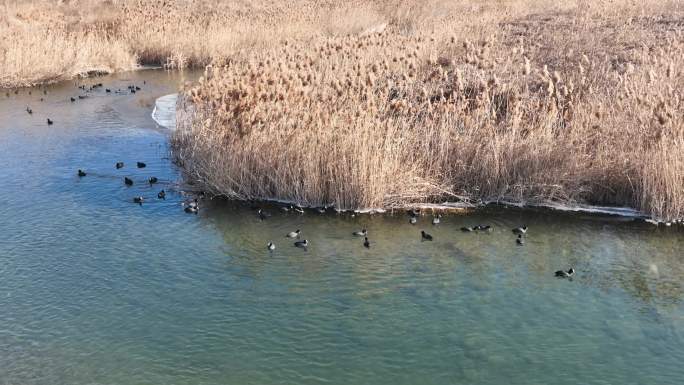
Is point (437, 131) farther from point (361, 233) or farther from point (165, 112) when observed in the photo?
point (165, 112)

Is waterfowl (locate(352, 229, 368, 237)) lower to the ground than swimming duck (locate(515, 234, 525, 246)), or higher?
higher

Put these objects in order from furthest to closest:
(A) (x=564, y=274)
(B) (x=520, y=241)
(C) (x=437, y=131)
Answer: (C) (x=437, y=131) → (B) (x=520, y=241) → (A) (x=564, y=274)

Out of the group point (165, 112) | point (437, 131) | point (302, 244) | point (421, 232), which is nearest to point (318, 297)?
point (302, 244)

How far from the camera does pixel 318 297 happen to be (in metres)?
8.23

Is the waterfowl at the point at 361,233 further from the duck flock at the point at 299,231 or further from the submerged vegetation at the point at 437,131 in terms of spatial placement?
the submerged vegetation at the point at 437,131

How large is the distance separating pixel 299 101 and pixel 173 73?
1381 centimetres

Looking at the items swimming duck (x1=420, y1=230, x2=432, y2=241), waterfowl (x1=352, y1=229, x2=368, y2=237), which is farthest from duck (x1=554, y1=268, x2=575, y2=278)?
waterfowl (x1=352, y1=229, x2=368, y2=237)

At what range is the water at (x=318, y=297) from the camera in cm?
683

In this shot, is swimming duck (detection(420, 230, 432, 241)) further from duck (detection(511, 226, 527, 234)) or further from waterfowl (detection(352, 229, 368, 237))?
duck (detection(511, 226, 527, 234))

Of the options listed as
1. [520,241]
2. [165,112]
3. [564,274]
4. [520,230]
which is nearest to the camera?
[564,274]

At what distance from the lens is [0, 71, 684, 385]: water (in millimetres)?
6828

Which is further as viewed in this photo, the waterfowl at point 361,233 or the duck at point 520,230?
the duck at point 520,230

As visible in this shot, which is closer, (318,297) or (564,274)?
(318,297)

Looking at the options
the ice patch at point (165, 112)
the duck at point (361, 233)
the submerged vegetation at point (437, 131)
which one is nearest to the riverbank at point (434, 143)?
the submerged vegetation at point (437, 131)
